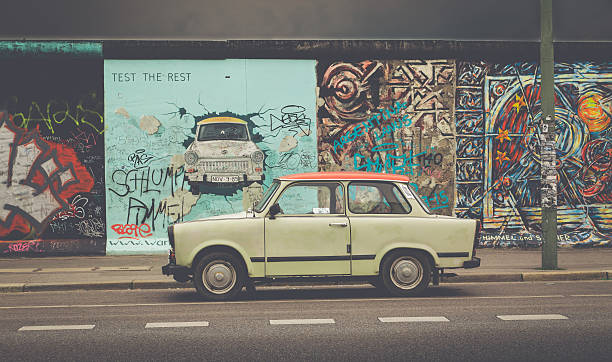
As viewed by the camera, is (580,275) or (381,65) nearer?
(580,275)

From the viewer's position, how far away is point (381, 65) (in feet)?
57.9

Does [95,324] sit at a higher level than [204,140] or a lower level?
lower

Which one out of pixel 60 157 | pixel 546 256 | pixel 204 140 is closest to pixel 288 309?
pixel 546 256

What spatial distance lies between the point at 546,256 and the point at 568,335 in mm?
5908

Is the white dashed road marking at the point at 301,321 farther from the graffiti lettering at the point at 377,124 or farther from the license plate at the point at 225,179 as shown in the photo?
the graffiti lettering at the point at 377,124

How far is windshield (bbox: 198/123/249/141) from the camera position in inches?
676

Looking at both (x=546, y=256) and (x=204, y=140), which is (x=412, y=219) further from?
(x=204, y=140)

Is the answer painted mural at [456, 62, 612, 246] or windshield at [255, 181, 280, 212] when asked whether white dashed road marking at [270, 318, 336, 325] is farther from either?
painted mural at [456, 62, 612, 246]

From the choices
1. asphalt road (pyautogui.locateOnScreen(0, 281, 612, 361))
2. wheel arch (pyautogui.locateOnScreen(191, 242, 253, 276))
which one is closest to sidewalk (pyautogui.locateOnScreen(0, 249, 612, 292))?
asphalt road (pyautogui.locateOnScreen(0, 281, 612, 361))

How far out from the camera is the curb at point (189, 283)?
12.4 meters

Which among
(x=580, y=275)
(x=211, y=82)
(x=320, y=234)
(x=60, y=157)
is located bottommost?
(x=580, y=275)

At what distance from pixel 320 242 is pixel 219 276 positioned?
4.82 feet

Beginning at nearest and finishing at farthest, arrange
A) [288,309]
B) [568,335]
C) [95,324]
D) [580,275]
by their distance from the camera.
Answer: [568,335] < [95,324] < [288,309] < [580,275]

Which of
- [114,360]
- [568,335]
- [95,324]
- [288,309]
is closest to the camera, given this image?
[114,360]
